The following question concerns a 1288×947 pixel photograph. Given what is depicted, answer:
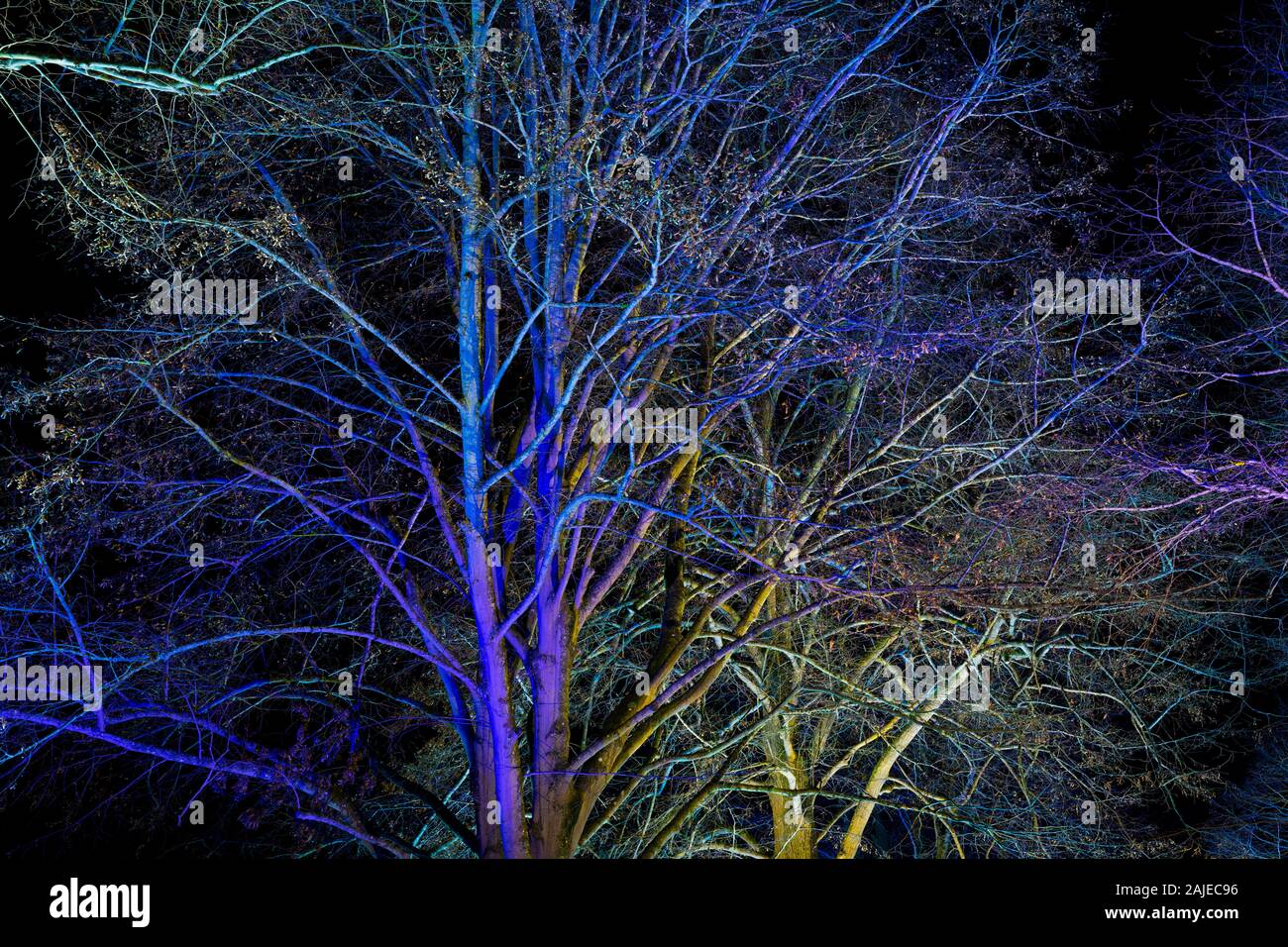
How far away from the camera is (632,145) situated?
10359 mm

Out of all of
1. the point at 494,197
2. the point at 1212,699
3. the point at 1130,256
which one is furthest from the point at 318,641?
the point at 1212,699

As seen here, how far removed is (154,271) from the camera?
9.86m

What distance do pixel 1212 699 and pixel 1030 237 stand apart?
791 centimetres

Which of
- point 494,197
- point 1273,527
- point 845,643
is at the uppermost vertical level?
point 494,197

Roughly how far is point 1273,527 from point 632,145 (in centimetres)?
1160

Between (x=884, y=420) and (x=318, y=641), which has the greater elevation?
(x=884, y=420)

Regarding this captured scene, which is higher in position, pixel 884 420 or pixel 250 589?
pixel 884 420

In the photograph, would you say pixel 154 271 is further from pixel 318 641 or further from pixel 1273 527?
pixel 1273 527
